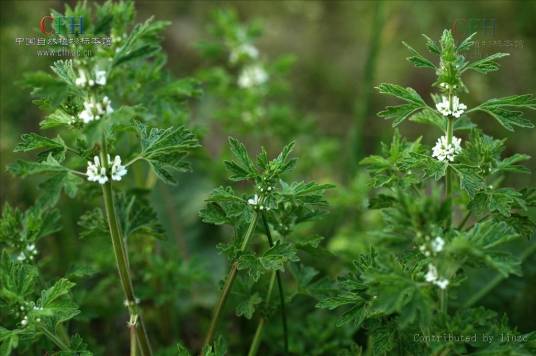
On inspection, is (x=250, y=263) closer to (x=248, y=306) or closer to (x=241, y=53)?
(x=248, y=306)

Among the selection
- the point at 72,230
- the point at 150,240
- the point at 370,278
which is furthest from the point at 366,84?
the point at 370,278

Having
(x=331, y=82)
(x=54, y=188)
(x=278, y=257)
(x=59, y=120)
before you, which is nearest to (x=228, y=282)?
(x=278, y=257)

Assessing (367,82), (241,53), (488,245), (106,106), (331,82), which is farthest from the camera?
(331,82)

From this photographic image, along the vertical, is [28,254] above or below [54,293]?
above

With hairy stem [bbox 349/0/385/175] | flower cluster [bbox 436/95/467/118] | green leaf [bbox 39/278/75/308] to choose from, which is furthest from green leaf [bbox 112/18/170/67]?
hairy stem [bbox 349/0/385/175]

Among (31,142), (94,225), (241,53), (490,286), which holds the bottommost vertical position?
(490,286)

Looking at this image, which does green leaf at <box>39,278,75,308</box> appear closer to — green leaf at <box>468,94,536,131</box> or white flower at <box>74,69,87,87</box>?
white flower at <box>74,69,87,87</box>

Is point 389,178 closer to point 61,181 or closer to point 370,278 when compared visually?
point 370,278
